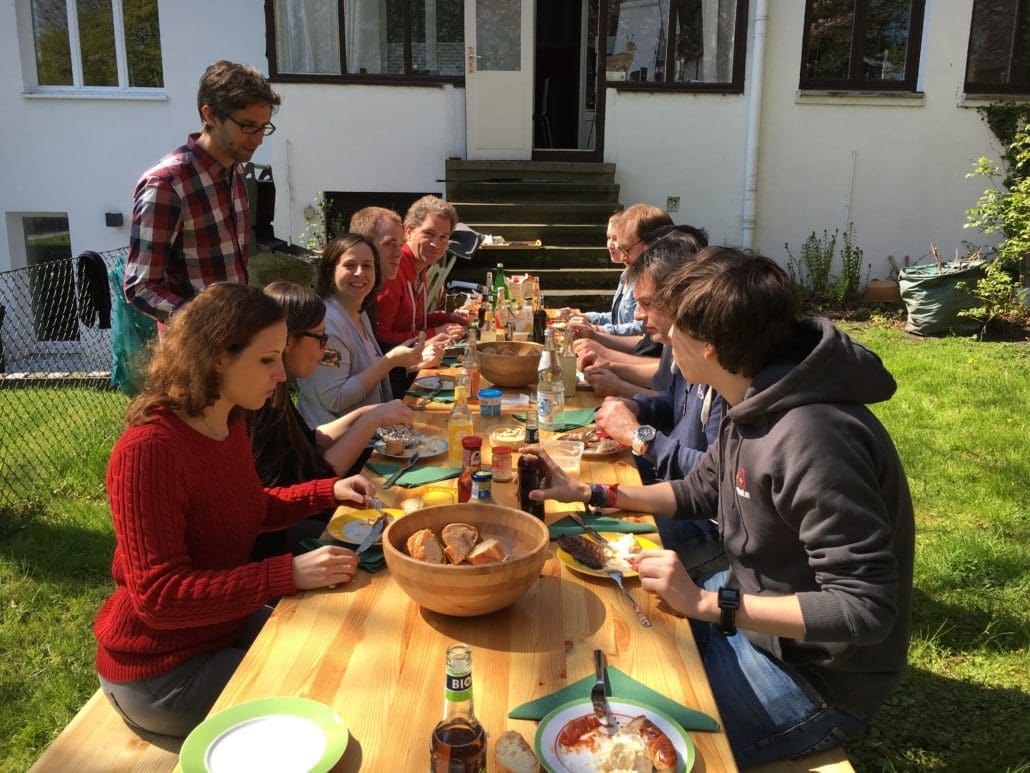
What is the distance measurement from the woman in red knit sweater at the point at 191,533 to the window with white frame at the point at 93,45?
1008cm

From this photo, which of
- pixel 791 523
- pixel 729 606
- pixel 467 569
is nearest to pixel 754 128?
pixel 791 523

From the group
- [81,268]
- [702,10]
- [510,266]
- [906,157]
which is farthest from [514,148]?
[81,268]

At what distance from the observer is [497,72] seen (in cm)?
998

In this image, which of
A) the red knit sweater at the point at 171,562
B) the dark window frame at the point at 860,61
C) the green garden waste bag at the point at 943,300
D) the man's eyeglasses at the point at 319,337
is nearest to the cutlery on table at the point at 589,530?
the red knit sweater at the point at 171,562

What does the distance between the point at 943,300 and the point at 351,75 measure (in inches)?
276

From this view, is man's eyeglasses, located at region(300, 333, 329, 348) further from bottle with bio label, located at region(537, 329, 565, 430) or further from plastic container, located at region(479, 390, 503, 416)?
bottle with bio label, located at region(537, 329, 565, 430)

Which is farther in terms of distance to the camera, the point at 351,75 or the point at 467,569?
the point at 351,75

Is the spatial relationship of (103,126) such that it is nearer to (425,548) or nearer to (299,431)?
(299,431)

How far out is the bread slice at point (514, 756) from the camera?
125 cm

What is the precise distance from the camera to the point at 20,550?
3.83 m

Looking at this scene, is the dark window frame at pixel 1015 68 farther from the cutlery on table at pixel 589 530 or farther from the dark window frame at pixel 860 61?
the cutlery on table at pixel 589 530

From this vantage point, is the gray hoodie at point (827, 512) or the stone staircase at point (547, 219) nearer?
the gray hoodie at point (827, 512)

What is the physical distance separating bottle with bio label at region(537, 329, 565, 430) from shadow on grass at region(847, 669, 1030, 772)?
143cm

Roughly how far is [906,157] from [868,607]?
395 inches
